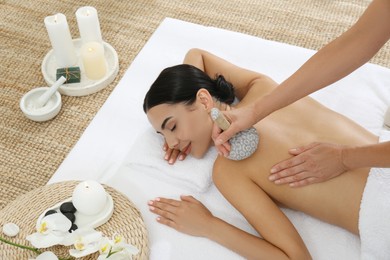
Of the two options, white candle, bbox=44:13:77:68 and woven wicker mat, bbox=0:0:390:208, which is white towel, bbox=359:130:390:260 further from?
white candle, bbox=44:13:77:68

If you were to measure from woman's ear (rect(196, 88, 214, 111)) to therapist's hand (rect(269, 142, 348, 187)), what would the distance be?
28 cm

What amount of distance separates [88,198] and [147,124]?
45 cm

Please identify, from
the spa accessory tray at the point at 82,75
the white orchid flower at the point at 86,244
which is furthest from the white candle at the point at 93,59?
the white orchid flower at the point at 86,244

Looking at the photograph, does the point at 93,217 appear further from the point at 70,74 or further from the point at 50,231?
the point at 70,74

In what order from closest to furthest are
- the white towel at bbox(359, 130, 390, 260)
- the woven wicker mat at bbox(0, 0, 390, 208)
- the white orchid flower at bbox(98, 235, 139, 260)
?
the white orchid flower at bbox(98, 235, 139, 260)
the white towel at bbox(359, 130, 390, 260)
the woven wicker mat at bbox(0, 0, 390, 208)

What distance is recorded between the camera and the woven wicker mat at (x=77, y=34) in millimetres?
1773

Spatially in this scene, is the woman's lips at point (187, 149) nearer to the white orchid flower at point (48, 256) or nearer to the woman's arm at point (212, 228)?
the woman's arm at point (212, 228)

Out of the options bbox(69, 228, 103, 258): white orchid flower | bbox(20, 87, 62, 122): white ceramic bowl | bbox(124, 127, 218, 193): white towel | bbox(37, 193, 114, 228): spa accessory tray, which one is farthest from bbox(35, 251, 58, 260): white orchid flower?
bbox(20, 87, 62, 122): white ceramic bowl

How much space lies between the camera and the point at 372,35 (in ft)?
3.79

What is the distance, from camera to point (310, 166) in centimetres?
130

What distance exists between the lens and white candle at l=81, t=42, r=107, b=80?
1886 millimetres

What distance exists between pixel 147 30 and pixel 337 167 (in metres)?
1.32

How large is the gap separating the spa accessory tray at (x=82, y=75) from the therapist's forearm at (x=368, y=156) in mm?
1123

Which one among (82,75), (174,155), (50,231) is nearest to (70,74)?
(82,75)
